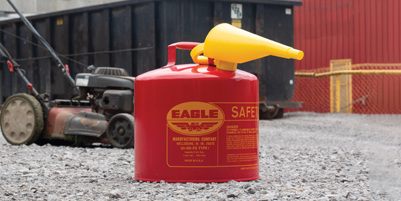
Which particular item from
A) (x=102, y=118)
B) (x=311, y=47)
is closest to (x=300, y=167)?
(x=102, y=118)

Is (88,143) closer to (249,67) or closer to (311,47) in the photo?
(249,67)

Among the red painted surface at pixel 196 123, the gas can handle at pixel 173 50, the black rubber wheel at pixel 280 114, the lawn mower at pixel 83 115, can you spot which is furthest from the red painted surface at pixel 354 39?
the red painted surface at pixel 196 123

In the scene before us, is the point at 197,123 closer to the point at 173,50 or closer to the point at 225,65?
the point at 225,65

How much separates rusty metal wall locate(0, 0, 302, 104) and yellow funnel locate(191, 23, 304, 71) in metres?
6.12

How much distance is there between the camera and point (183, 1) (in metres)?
9.40

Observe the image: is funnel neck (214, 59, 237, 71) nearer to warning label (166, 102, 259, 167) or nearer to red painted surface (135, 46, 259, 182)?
red painted surface (135, 46, 259, 182)

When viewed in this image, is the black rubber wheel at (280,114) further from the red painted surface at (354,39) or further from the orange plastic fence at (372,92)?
the red painted surface at (354,39)

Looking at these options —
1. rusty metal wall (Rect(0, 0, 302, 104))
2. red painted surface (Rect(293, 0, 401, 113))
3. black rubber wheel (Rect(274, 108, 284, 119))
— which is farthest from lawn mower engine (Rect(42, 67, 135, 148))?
red painted surface (Rect(293, 0, 401, 113))

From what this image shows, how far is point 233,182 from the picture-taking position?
3.09 metres

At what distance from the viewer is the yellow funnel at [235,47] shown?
3021 millimetres

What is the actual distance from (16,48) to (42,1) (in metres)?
4.47

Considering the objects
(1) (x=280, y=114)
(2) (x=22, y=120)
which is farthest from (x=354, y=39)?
(2) (x=22, y=120)

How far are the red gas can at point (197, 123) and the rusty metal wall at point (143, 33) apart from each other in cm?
615

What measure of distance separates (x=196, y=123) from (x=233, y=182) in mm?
431
